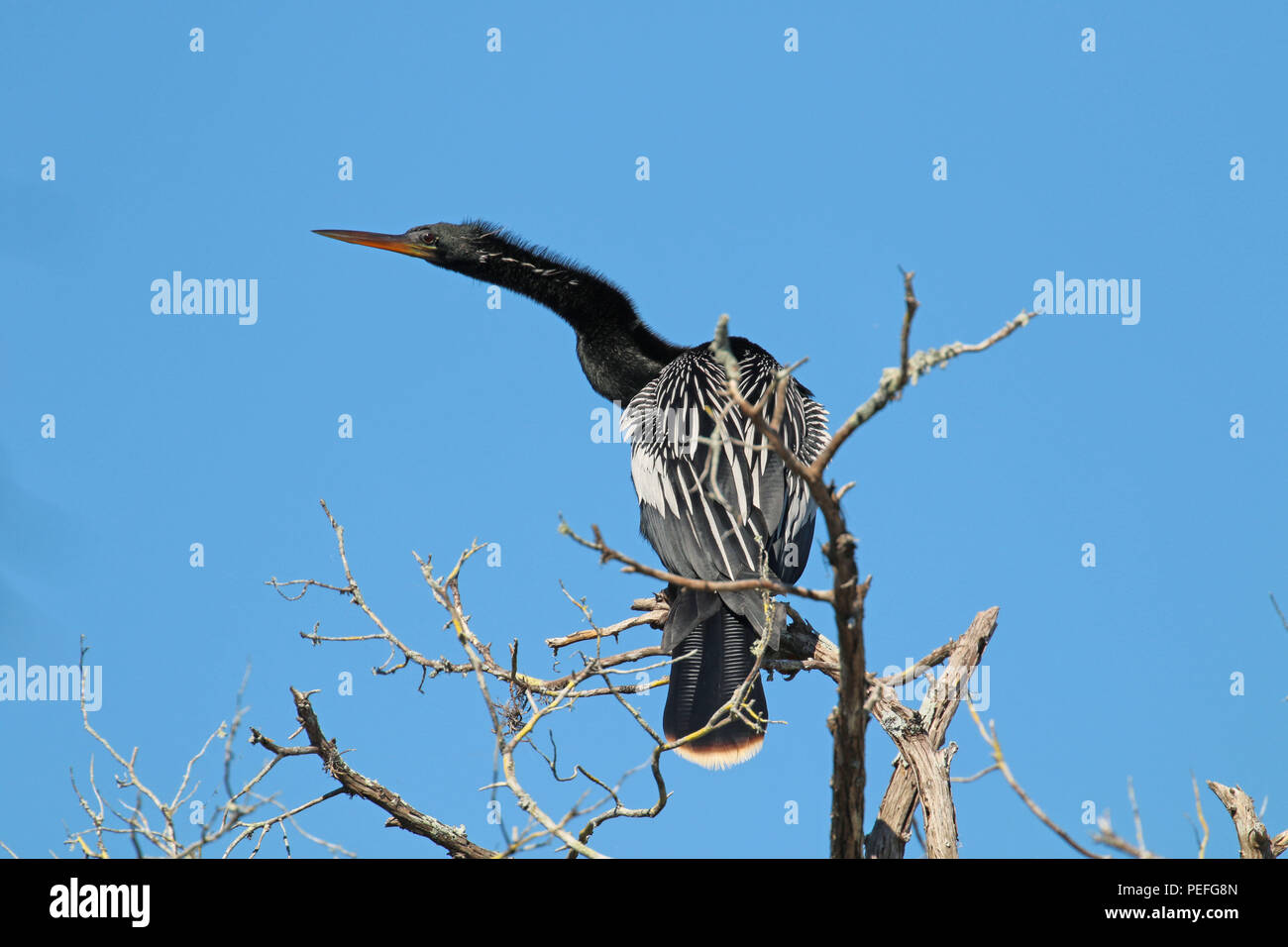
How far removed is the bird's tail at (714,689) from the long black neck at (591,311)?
314cm

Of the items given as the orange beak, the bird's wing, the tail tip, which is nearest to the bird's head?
the orange beak

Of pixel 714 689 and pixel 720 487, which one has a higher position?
pixel 720 487

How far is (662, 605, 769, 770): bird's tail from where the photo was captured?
4.70 m

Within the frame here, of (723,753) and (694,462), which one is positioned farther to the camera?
(694,462)

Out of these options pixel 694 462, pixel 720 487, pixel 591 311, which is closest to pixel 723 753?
pixel 720 487

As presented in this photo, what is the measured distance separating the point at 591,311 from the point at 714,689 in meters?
3.80

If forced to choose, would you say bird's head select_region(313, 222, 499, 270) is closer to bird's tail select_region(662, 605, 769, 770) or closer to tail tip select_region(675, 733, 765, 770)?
bird's tail select_region(662, 605, 769, 770)

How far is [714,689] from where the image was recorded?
475cm

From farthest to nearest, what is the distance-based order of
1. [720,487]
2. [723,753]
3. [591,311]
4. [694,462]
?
[591,311]
[694,462]
[720,487]
[723,753]

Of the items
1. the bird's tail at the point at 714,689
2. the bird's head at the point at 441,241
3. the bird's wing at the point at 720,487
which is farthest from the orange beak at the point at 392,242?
the bird's tail at the point at 714,689

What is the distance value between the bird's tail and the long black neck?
3142mm

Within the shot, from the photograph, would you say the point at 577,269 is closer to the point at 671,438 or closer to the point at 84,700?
the point at 671,438

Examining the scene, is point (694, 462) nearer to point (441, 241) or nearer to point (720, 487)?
point (720, 487)
